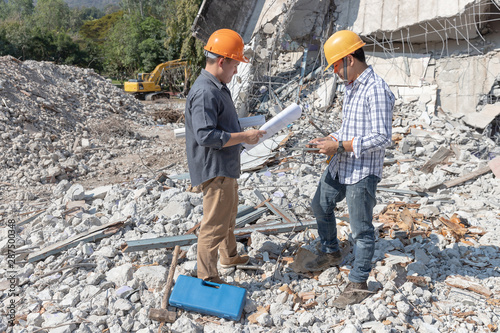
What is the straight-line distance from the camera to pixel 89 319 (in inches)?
104

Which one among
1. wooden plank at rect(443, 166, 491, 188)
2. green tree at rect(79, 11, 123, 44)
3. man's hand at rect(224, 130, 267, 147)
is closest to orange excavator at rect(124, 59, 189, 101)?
wooden plank at rect(443, 166, 491, 188)

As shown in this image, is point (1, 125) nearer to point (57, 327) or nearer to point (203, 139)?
point (57, 327)

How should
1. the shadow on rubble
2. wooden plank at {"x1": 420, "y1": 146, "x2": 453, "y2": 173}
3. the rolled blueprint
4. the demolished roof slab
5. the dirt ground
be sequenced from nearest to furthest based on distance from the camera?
the rolled blueprint, the shadow on rubble, wooden plank at {"x1": 420, "y1": 146, "x2": 453, "y2": 173}, the dirt ground, the demolished roof slab

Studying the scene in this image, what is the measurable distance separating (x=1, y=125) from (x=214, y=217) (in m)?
7.95

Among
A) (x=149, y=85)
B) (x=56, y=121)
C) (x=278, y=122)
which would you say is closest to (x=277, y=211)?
(x=278, y=122)

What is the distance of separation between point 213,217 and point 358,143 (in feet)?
3.73

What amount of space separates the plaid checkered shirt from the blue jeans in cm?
8

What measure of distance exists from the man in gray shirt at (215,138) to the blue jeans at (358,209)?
68 centimetres

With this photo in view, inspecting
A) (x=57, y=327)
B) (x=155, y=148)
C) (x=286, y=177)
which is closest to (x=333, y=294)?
(x=57, y=327)

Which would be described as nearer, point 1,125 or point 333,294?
point 333,294

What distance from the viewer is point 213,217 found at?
8.56ft

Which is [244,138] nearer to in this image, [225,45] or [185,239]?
[225,45]

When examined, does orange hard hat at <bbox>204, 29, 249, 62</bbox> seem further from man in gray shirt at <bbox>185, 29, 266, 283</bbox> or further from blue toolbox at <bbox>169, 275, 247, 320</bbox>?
blue toolbox at <bbox>169, 275, 247, 320</bbox>

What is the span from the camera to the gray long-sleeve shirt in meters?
2.35
